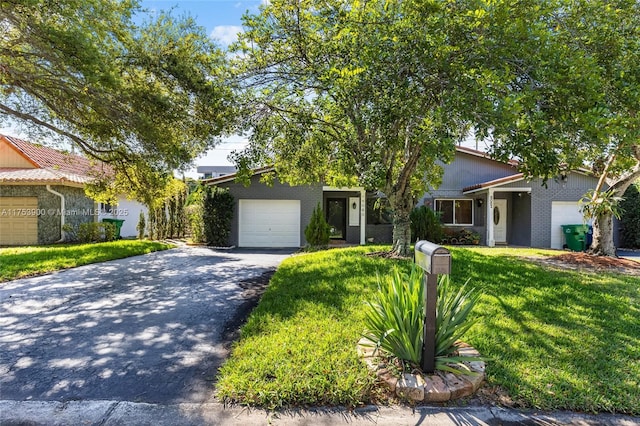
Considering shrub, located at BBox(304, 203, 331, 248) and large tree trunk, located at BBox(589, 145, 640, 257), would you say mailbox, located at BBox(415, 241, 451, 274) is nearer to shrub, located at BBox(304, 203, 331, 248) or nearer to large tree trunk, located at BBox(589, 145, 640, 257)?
large tree trunk, located at BBox(589, 145, 640, 257)

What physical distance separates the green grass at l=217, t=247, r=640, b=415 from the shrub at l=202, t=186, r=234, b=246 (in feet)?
29.0

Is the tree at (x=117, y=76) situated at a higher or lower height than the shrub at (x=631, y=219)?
higher

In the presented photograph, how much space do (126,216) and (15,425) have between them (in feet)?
67.7

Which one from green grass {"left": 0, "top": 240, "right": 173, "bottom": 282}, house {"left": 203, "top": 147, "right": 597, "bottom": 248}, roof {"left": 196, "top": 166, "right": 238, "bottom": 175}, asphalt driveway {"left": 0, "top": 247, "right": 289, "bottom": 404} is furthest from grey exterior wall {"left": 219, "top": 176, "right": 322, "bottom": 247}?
roof {"left": 196, "top": 166, "right": 238, "bottom": 175}

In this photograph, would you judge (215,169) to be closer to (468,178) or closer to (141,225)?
(141,225)

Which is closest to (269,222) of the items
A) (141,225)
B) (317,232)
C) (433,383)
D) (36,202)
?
(317,232)

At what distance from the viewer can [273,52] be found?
7.73 meters

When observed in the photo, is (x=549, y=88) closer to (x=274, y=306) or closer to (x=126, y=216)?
(x=274, y=306)

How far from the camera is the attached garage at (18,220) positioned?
617 inches

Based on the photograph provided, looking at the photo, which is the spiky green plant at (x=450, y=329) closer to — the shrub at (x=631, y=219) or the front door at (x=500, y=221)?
the front door at (x=500, y=221)

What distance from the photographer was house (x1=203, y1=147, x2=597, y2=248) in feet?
50.4

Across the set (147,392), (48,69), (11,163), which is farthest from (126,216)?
(147,392)

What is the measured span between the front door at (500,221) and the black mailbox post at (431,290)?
15794 millimetres

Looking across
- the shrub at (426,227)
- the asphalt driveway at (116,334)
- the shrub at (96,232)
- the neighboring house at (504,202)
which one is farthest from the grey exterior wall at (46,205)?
the neighboring house at (504,202)
